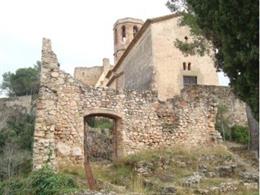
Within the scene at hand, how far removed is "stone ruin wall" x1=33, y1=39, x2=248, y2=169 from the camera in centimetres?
1305

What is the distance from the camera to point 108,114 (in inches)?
567

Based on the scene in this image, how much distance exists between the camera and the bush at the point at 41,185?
9.70 m

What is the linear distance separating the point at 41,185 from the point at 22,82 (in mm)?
28555

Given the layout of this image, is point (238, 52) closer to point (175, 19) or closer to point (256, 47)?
point (256, 47)

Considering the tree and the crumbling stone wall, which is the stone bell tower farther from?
the crumbling stone wall

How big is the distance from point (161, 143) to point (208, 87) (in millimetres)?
7214

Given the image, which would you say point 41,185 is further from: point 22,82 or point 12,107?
point 22,82

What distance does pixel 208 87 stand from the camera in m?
21.4

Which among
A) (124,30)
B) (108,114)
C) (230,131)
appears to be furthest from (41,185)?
(124,30)

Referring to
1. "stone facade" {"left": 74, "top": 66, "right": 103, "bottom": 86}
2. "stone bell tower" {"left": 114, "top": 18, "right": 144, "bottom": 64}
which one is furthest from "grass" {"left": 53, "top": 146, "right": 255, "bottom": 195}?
"stone facade" {"left": 74, "top": 66, "right": 103, "bottom": 86}

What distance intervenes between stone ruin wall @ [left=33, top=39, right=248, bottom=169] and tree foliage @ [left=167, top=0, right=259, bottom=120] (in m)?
6.81

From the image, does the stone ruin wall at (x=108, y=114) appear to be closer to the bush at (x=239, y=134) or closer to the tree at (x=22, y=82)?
the bush at (x=239, y=134)

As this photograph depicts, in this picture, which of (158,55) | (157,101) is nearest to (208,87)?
(158,55)

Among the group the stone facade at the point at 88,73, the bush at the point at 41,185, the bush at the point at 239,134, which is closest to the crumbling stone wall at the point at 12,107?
the stone facade at the point at 88,73
